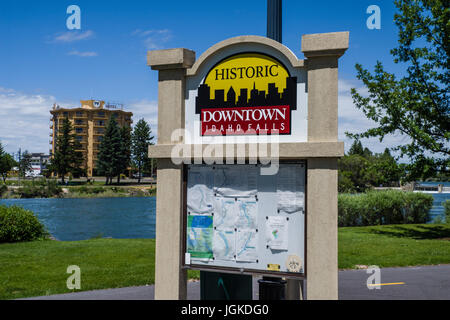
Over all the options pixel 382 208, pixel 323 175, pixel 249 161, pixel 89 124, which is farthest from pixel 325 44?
pixel 89 124

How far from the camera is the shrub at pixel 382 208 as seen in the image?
27.1 metres

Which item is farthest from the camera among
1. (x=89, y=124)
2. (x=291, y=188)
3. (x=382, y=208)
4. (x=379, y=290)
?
(x=89, y=124)

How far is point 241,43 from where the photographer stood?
553cm

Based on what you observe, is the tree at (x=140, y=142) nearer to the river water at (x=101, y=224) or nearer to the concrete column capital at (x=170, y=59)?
the river water at (x=101, y=224)

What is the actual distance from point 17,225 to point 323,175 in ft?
53.3

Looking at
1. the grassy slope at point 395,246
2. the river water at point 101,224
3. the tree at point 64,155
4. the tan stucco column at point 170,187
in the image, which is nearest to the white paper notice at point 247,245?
the tan stucco column at point 170,187

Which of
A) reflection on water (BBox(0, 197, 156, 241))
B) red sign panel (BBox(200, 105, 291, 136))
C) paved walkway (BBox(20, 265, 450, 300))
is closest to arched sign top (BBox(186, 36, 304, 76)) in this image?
red sign panel (BBox(200, 105, 291, 136))

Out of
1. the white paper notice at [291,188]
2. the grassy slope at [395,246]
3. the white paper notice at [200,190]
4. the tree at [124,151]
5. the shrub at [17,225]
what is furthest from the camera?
the tree at [124,151]

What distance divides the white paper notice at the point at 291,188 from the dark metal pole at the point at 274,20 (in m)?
2.15

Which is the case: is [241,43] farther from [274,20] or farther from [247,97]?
[274,20]

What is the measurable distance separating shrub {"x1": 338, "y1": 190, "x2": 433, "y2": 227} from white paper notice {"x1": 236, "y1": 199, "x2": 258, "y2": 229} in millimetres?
22761

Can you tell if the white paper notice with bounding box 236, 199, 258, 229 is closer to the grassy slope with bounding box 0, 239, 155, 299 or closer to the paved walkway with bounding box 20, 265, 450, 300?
the paved walkway with bounding box 20, 265, 450, 300
